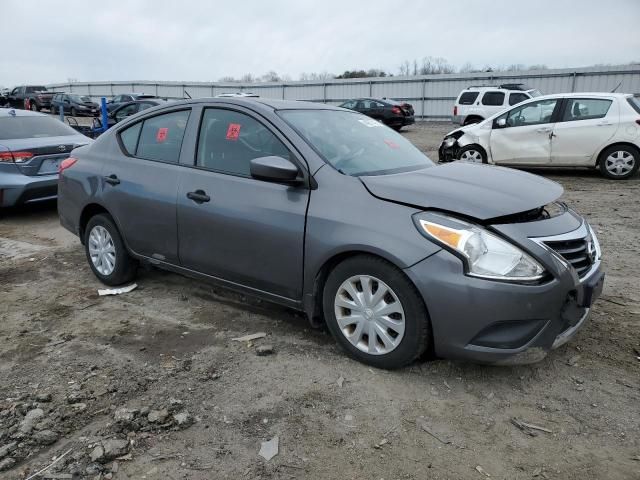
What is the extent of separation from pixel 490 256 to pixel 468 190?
1.69 ft

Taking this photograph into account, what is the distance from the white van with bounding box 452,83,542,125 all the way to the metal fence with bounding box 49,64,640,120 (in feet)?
25.3

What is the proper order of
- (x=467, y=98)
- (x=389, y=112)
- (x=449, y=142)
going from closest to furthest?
→ 1. (x=449, y=142)
2. (x=467, y=98)
3. (x=389, y=112)

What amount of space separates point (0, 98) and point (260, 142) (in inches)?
1721

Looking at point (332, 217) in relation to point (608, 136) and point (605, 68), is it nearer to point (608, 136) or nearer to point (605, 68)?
point (608, 136)

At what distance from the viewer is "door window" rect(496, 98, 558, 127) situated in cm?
1034

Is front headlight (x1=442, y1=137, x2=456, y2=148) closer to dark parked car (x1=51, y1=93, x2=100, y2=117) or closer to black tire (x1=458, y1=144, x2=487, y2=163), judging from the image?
black tire (x1=458, y1=144, x2=487, y2=163)

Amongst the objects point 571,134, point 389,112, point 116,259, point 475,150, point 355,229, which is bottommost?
point 116,259

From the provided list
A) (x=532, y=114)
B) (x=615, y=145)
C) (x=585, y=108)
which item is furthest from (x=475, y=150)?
(x=615, y=145)

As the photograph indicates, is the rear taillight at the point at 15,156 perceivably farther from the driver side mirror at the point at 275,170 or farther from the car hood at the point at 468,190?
the car hood at the point at 468,190

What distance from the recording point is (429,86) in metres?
30.5

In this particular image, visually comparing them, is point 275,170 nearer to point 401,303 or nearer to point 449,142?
point 401,303

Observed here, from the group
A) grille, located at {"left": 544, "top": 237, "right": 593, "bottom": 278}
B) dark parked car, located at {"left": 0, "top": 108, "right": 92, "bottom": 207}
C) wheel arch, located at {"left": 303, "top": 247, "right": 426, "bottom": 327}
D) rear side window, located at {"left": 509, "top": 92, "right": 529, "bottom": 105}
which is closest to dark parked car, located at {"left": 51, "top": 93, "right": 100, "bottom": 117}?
rear side window, located at {"left": 509, "top": 92, "right": 529, "bottom": 105}

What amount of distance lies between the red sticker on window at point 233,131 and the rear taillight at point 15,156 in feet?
16.0

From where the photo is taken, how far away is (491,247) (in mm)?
2920
